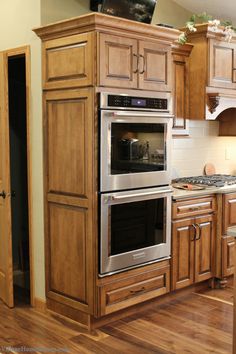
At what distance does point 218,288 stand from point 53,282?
1.56 metres

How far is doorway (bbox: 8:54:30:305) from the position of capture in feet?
15.3

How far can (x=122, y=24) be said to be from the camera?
Answer: 3377 millimetres

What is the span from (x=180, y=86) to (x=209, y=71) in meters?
0.29

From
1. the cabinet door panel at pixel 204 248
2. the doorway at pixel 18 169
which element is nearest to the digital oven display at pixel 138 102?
the cabinet door panel at pixel 204 248

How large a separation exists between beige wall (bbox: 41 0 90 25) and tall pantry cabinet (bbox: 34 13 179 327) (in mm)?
151

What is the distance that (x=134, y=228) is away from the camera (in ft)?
11.9

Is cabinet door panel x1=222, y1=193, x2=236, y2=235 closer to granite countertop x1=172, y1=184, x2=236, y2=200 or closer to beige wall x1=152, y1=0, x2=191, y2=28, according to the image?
granite countertop x1=172, y1=184, x2=236, y2=200

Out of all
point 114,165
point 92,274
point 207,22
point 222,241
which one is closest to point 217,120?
point 207,22

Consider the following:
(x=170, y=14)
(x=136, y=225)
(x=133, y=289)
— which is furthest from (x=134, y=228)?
(x=170, y=14)

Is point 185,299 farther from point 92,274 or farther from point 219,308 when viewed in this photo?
point 92,274

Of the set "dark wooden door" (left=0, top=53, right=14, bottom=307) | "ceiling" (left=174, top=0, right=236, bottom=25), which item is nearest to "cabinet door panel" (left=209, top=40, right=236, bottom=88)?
"ceiling" (left=174, top=0, right=236, bottom=25)

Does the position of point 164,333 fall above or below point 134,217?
below

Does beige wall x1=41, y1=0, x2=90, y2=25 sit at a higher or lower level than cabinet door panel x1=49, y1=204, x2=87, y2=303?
higher

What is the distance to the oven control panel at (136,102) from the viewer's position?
133 inches
